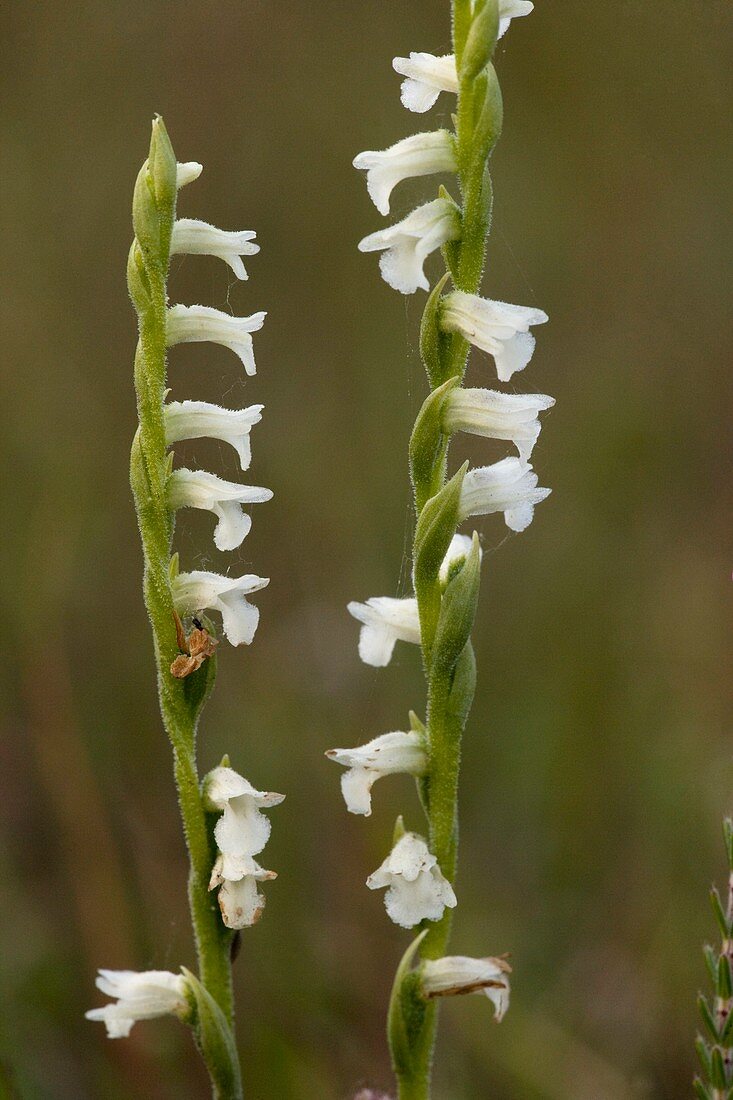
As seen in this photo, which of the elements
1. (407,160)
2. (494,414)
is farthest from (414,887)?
(407,160)

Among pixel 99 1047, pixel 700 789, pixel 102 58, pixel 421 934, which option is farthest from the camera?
pixel 102 58

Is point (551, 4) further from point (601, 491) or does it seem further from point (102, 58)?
point (601, 491)

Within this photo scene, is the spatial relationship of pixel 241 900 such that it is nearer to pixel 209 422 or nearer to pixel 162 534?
pixel 162 534

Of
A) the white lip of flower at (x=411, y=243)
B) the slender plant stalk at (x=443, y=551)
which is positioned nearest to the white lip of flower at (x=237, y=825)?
the slender plant stalk at (x=443, y=551)

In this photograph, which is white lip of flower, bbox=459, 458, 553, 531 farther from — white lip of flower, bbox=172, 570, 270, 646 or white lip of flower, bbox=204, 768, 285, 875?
white lip of flower, bbox=204, 768, 285, 875

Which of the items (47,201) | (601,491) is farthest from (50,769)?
(47,201)
